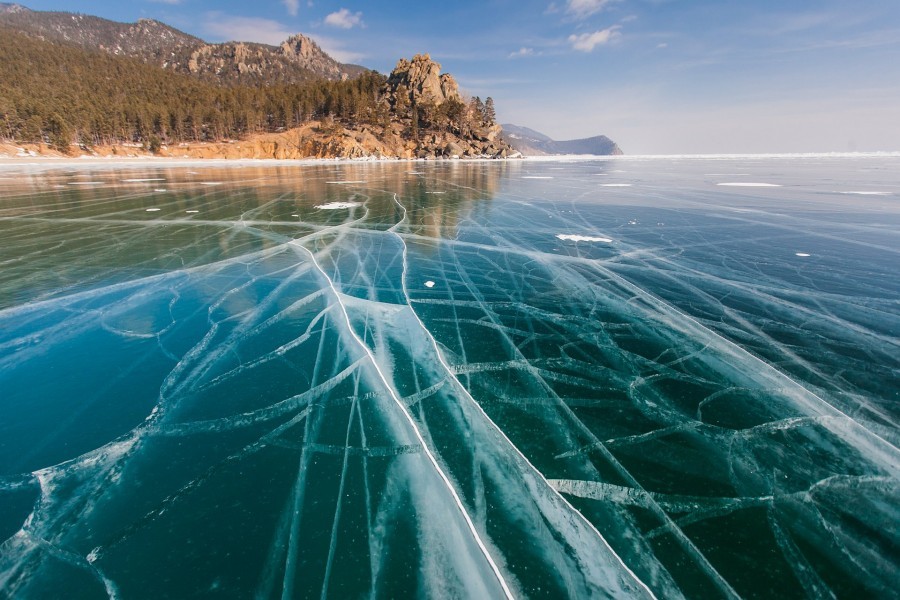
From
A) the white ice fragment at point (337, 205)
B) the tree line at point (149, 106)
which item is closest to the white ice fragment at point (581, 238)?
the white ice fragment at point (337, 205)

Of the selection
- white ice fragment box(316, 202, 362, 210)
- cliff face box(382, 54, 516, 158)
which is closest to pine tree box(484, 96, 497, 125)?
cliff face box(382, 54, 516, 158)

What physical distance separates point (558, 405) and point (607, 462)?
0.72 meters

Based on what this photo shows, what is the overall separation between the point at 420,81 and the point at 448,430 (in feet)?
411

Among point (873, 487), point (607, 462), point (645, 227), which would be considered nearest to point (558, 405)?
point (607, 462)

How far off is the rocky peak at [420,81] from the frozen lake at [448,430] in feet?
368

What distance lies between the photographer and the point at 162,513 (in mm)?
2410

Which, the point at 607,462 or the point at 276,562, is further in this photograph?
the point at 607,462

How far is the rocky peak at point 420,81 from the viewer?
108312mm

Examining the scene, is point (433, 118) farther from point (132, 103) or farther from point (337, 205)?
point (337, 205)

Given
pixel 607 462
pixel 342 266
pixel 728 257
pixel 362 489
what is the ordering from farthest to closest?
pixel 728 257, pixel 342 266, pixel 607 462, pixel 362 489

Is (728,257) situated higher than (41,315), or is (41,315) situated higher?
(728,257)

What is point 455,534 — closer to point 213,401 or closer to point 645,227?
point 213,401

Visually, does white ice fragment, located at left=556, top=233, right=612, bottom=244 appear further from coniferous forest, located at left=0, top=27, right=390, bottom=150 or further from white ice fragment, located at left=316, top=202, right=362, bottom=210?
coniferous forest, located at left=0, top=27, right=390, bottom=150

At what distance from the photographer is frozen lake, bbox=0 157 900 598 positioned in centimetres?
214
